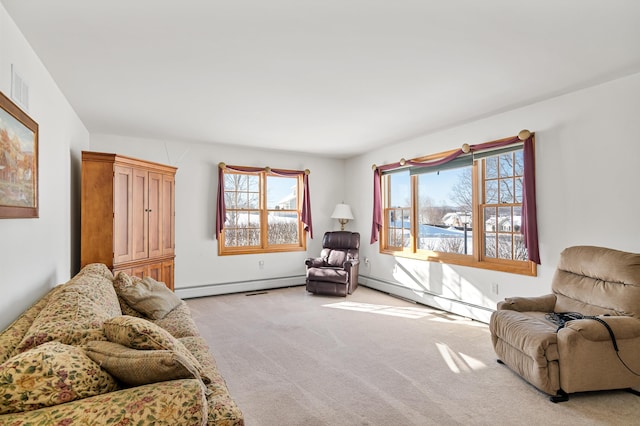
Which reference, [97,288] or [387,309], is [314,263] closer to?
[387,309]

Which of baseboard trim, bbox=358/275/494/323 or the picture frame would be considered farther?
baseboard trim, bbox=358/275/494/323

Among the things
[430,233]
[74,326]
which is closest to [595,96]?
[430,233]

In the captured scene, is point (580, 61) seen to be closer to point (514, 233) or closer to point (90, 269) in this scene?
point (514, 233)

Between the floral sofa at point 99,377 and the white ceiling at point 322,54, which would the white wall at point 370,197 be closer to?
the white ceiling at point 322,54

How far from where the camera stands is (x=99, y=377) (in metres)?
1.34

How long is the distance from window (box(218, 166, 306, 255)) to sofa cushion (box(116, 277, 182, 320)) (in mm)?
2762

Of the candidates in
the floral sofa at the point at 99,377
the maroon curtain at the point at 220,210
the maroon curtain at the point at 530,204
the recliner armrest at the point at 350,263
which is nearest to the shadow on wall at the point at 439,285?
the recliner armrest at the point at 350,263

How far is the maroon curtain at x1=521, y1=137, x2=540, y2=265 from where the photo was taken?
374cm

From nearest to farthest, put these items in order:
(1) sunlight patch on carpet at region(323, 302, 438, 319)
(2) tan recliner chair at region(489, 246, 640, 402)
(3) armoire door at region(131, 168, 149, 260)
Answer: (2) tan recliner chair at region(489, 246, 640, 402) < (3) armoire door at region(131, 168, 149, 260) < (1) sunlight patch on carpet at region(323, 302, 438, 319)

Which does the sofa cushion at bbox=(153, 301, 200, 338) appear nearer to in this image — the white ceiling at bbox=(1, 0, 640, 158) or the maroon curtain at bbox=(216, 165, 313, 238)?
the white ceiling at bbox=(1, 0, 640, 158)

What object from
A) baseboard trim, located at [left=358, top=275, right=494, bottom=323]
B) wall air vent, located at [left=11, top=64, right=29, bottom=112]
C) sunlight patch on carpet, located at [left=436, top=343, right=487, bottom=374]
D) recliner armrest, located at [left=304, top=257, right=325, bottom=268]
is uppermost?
wall air vent, located at [left=11, top=64, right=29, bottom=112]

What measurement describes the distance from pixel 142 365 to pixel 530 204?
391 centimetres

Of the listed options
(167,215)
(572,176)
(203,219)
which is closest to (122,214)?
(167,215)

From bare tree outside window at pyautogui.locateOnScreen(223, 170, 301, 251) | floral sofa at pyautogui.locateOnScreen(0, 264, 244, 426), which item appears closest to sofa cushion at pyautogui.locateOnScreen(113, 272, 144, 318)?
floral sofa at pyautogui.locateOnScreen(0, 264, 244, 426)
